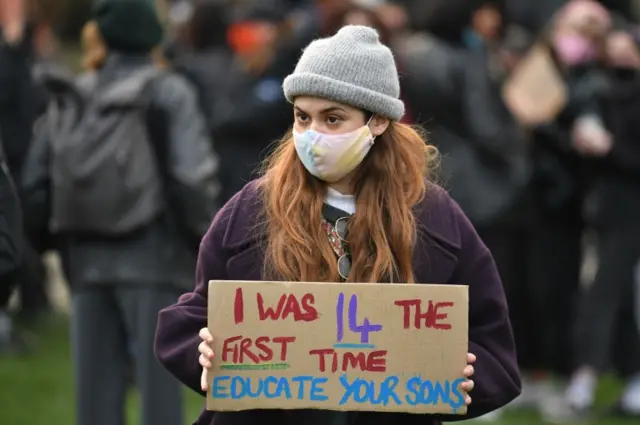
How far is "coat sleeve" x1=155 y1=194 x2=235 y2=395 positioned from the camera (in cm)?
452

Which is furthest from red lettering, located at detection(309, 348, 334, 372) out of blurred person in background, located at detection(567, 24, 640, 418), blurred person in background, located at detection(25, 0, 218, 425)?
blurred person in background, located at detection(567, 24, 640, 418)

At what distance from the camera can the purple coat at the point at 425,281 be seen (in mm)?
4527

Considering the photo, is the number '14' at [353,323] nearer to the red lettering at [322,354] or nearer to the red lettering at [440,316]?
the red lettering at [322,354]

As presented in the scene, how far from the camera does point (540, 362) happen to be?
31.9 feet

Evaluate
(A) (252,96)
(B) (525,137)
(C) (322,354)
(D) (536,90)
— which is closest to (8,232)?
(C) (322,354)

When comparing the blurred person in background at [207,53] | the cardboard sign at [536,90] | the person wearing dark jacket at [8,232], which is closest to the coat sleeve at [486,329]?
the person wearing dark jacket at [8,232]

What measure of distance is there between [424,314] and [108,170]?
8.41 feet

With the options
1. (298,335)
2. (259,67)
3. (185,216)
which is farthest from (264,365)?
(259,67)

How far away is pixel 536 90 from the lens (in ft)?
32.2

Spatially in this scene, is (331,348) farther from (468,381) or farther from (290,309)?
(468,381)

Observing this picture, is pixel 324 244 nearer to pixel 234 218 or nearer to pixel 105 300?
pixel 234 218

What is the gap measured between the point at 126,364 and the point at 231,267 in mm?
2604

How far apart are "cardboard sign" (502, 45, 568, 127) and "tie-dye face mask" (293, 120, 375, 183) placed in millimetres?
5050

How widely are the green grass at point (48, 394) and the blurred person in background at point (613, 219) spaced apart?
32 centimetres
